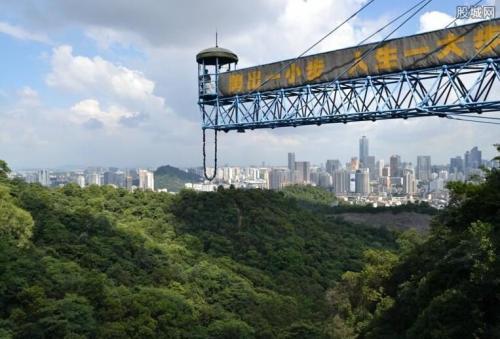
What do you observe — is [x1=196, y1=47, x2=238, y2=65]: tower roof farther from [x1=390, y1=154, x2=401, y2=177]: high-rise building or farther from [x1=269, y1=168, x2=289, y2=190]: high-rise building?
[x1=390, y1=154, x2=401, y2=177]: high-rise building

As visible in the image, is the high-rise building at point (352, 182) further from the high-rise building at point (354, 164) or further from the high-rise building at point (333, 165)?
the high-rise building at point (333, 165)

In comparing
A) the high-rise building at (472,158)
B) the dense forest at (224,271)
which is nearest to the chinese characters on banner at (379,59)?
the dense forest at (224,271)

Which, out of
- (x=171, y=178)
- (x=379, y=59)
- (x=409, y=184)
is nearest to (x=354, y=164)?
(x=409, y=184)

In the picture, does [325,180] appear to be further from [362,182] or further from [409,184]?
[409,184]

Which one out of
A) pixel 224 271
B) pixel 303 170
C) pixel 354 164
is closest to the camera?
pixel 224 271

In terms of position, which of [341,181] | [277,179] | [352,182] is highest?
[277,179]

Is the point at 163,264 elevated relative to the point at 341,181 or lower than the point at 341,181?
elevated

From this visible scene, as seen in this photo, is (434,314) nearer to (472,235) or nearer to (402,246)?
(472,235)
